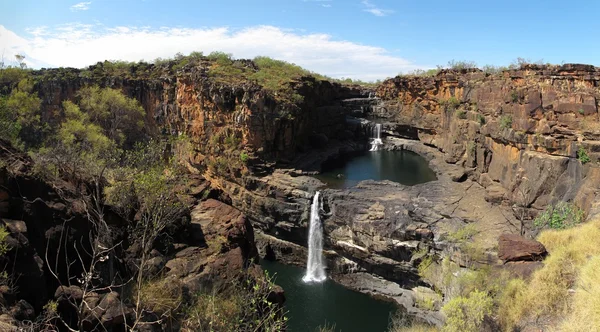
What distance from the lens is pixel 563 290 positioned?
1220cm

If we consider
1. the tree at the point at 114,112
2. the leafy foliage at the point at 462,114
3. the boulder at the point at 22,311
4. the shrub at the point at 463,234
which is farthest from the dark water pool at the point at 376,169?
the boulder at the point at 22,311

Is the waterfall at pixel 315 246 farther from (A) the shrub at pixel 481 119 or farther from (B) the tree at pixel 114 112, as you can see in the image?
(B) the tree at pixel 114 112

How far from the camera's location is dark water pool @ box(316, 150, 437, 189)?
3794 cm

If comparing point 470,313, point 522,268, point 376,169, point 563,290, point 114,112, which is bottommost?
point 470,313

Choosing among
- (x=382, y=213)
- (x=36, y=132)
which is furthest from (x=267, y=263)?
(x=36, y=132)

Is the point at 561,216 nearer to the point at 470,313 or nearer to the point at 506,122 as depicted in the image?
the point at 470,313

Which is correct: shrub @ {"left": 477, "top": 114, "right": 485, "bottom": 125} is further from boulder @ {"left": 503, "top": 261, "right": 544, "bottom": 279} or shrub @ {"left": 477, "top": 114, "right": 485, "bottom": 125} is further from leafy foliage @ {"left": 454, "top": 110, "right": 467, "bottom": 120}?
boulder @ {"left": 503, "top": 261, "right": 544, "bottom": 279}

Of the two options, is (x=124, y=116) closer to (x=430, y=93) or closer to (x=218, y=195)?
(x=218, y=195)

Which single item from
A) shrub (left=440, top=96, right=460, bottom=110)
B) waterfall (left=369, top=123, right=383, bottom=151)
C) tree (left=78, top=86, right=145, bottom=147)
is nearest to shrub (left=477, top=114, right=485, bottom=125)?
shrub (left=440, top=96, right=460, bottom=110)

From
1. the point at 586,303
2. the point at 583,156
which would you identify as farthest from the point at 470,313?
the point at 583,156

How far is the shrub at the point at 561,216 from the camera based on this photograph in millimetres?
19469

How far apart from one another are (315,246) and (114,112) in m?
31.9

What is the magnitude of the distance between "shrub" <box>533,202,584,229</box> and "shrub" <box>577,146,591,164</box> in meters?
2.75

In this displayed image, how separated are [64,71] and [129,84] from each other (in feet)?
34.9
